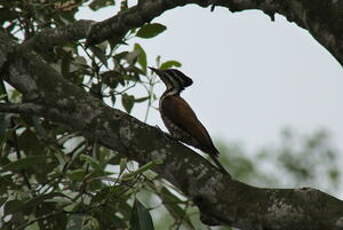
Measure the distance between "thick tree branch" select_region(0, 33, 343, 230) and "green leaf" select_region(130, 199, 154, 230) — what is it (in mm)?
422

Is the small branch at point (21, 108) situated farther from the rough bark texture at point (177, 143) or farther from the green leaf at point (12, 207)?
the green leaf at point (12, 207)

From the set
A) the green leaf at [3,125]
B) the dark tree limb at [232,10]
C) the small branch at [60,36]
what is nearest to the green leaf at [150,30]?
the dark tree limb at [232,10]

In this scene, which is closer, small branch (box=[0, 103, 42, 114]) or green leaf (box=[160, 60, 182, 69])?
small branch (box=[0, 103, 42, 114])

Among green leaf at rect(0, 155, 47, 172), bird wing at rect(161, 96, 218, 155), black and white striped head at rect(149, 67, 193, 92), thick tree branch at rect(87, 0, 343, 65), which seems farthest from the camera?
black and white striped head at rect(149, 67, 193, 92)

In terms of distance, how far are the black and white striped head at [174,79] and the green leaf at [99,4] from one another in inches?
25.0

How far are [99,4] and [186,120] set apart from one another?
111 centimetres

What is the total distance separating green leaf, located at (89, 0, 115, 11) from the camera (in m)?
5.44

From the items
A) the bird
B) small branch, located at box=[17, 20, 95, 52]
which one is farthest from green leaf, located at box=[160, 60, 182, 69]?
small branch, located at box=[17, 20, 95, 52]

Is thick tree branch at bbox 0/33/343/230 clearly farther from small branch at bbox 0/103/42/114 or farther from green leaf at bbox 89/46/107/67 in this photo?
green leaf at bbox 89/46/107/67

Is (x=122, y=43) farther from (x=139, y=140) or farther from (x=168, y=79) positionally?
(x=139, y=140)

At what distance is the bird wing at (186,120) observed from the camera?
15.6ft

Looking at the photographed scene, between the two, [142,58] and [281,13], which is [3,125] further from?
[281,13]

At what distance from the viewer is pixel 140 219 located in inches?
154

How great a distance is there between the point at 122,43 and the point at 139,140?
4.15 ft
